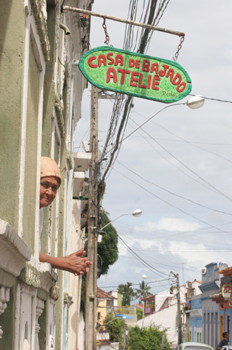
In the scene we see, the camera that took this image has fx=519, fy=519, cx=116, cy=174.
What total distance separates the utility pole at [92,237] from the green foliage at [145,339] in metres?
42.4

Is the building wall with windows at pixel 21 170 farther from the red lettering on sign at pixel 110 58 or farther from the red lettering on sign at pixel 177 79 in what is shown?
the red lettering on sign at pixel 177 79

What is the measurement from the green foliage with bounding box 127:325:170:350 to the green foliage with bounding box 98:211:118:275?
2382 centimetres

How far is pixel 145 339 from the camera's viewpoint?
5712 cm

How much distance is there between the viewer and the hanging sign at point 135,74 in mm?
5703

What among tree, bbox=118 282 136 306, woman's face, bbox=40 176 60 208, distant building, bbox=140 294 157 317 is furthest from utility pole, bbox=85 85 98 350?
tree, bbox=118 282 136 306

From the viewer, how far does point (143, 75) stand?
5.80 meters

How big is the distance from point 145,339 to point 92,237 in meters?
44.7

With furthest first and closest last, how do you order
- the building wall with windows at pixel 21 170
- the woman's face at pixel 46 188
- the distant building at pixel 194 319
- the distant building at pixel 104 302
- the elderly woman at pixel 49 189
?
the distant building at pixel 104 302 < the distant building at pixel 194 319 < the woman's face at pixel 46 188 < the elderly woman at pixel 49 189 < the building wall with windows at pixel 21 170

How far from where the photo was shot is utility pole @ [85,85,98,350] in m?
15.2

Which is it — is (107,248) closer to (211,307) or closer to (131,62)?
(211,307)

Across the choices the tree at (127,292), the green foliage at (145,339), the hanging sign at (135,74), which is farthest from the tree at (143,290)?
the hanging sign at (135,74)

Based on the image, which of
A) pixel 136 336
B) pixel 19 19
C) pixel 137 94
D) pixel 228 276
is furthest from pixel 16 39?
pixel 136 336

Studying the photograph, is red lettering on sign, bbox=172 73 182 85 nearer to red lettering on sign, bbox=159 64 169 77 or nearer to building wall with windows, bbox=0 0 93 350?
red lettering on sign, bbox=159 64 169 77

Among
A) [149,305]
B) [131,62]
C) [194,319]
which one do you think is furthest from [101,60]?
[149,305]
